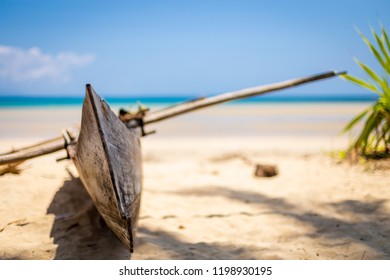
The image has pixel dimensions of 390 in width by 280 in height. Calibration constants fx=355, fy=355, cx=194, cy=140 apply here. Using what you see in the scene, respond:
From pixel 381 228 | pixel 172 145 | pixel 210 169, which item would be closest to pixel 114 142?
pixel 381 228

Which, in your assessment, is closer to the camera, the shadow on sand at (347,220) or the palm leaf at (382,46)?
the shadow on sand at (347,220)

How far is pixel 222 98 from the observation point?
3.08 m

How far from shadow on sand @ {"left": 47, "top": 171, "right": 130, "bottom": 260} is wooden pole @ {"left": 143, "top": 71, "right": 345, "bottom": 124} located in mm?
816

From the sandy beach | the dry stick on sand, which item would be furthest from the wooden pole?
the sandy beach

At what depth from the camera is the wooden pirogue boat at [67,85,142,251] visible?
1.43 m

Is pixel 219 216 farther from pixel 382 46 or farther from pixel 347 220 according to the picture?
pixel 382 46

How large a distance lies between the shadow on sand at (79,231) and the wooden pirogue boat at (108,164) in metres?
0.38

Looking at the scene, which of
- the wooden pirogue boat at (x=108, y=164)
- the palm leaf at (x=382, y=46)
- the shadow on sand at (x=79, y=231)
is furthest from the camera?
the palm leaf at (x=382, y=46)

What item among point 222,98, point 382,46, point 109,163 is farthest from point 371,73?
point 109,163

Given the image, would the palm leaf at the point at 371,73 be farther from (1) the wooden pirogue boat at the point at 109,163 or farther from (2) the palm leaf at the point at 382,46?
(1) the wooden pirogue boat at the point at 109,163

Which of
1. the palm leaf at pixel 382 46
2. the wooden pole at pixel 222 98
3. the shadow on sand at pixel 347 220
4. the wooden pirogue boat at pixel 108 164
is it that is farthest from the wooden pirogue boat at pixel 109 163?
the palm leaf at pixel 382 46

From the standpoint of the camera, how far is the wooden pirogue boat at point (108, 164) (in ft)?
4.70

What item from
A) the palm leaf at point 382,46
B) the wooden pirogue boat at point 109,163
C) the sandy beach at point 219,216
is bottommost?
the sandy beach at point 219,216
